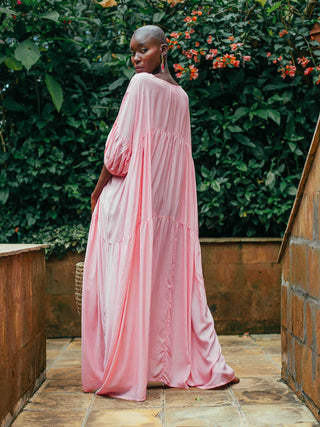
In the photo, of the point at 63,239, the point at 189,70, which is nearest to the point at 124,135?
the point at 63,239

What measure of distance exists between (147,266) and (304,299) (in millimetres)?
812

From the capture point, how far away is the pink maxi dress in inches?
103

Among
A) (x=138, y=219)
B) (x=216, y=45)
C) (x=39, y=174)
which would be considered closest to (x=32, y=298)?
(x=138, y=219)

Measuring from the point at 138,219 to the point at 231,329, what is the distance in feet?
6.60

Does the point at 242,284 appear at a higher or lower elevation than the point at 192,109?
lower

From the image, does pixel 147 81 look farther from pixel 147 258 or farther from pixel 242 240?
pixel 242 240

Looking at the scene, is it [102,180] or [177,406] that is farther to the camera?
[102,180]

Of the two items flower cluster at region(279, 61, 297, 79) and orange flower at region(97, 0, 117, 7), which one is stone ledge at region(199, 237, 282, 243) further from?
orange flower at region(97, 0, 117, 7)

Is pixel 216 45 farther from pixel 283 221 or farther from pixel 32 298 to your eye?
pixel 32 298

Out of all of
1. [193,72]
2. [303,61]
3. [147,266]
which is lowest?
[147,266]

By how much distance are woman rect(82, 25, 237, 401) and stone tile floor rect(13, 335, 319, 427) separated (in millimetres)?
101

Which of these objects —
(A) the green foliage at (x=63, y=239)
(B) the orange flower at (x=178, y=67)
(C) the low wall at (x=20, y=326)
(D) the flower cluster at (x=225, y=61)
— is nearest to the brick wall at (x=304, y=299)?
(C) the low wall at (x=20, y=326)

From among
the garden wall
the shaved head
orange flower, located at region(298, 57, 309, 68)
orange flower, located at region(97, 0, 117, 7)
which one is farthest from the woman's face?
orange flower, located at region(298, 57, 309, 68)

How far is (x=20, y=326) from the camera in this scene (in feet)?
7.96
